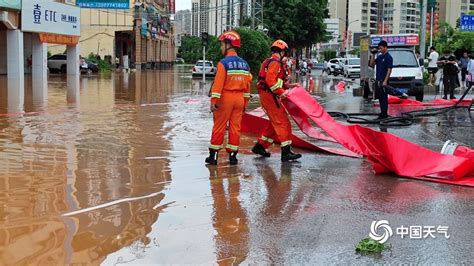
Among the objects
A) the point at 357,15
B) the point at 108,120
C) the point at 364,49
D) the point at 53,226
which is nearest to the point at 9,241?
the point at 53,226

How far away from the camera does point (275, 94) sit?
838 cm

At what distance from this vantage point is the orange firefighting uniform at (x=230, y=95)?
7.88 metres

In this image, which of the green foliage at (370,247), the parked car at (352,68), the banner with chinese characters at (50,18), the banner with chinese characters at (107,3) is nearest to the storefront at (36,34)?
the banner with chinese characters at (50,18)

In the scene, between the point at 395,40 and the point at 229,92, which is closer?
the point at 229,92

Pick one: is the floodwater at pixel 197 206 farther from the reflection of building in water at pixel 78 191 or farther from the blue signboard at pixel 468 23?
the blue signboard at pixel 468 23

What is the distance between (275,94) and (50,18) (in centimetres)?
3111

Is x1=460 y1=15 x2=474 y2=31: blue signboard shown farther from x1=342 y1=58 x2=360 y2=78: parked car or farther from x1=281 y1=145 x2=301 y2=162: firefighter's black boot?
x1=281 y1=145 x2=301 y2=162: firefighter's black boot

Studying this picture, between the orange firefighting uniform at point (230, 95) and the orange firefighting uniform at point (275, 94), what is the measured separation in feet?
1.37

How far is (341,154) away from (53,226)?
4.99m

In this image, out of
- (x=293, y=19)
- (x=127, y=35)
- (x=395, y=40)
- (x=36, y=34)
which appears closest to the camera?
(x=395, y=40)

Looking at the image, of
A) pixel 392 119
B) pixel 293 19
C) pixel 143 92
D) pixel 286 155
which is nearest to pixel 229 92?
pixel 286 155

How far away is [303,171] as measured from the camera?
7902mm

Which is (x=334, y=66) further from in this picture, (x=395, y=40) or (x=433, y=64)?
(x=395, y=40)

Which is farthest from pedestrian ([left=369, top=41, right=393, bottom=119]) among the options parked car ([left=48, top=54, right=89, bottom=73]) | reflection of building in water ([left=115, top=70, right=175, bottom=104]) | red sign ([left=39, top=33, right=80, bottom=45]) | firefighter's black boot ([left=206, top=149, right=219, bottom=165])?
parked car ([left=48, top=54, right=89, bottom=73])
